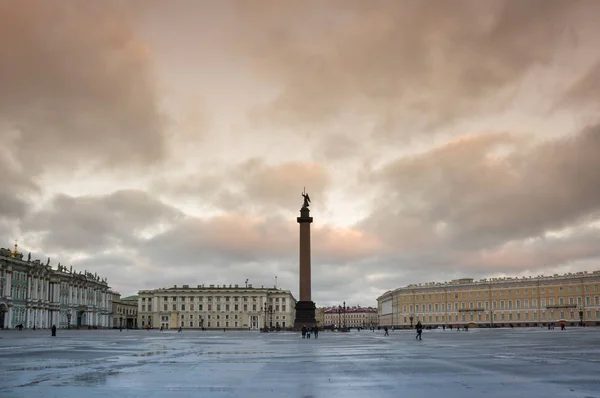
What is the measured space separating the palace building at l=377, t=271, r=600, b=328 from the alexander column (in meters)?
70.8

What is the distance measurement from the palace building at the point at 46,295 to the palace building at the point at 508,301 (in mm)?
79799

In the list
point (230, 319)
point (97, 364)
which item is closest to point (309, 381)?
point (97, 364)

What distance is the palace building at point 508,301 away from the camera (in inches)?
5674

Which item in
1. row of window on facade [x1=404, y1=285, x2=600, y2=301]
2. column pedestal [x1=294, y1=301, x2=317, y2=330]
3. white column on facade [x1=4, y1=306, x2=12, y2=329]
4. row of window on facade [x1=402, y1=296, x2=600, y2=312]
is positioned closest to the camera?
column pedestal [x1=294, y1=301, x2=317, y2=330]

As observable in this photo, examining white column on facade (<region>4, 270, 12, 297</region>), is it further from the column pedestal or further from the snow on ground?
the snow on ground

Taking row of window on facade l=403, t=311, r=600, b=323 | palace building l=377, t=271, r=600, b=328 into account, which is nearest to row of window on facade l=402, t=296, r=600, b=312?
palace building l=377, t=271, r=600, b=328

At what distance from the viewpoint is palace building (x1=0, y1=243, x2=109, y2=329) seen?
11144cm

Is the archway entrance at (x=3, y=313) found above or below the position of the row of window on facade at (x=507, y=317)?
above

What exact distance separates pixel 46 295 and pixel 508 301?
115m

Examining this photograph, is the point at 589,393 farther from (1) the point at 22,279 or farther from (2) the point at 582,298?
(2) the point at 582,298

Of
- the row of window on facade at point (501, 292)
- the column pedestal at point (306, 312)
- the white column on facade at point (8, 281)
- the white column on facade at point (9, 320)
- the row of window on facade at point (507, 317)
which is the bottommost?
the row of window on facade at point (507, 317)

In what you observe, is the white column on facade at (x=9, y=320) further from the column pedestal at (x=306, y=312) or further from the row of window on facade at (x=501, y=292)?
the row of window on facade at (x=501, y=292)

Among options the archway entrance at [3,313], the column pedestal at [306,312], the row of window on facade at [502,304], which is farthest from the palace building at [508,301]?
the archway entrance at [3,313]

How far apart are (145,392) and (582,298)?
151 metres
